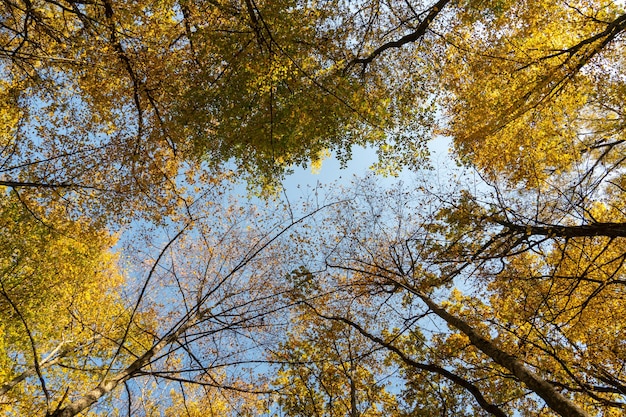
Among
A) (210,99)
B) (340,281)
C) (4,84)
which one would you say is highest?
(4,84)

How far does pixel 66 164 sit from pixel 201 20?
366 cm

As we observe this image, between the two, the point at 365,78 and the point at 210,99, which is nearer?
the point at 210,99

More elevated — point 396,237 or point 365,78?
point 365,78

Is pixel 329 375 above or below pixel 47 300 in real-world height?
below

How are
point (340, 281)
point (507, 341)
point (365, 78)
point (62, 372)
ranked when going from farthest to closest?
point (62, 372) → point (365, 78) → point (340, 281) → point (507, 341)

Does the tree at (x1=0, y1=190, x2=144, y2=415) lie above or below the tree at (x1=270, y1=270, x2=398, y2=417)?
above

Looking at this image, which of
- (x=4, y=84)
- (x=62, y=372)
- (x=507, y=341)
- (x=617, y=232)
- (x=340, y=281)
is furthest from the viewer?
(x=62, y=372)

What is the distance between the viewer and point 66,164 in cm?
627

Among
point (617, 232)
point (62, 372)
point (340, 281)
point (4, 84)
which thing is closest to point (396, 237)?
point (340, 281)

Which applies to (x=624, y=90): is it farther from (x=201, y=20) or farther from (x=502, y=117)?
(x=201, y=20)

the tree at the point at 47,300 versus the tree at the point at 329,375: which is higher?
the tree at the point at 47,300

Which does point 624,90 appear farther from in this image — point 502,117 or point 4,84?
point 4,84

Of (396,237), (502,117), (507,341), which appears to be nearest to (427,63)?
(502,117)

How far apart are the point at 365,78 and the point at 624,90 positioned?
4865mm
